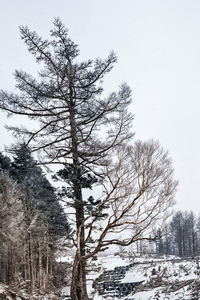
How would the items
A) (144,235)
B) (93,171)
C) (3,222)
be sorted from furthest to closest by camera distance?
1. (3,222)
2. (93,171)
3. (144,235)

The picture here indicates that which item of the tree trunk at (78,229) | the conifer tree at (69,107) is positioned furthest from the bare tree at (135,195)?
the conifer tree at (69,107)

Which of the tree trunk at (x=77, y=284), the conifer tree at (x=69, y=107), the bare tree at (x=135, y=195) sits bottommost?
the tree trunk at (x=77, y=284)

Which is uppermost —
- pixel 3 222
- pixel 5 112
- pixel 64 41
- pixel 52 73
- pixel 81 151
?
pixel 64 41

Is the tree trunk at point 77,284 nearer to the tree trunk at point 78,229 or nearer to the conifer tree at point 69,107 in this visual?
the tree trunk at point 78,229

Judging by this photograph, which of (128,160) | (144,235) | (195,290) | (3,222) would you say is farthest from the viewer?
(3,222)

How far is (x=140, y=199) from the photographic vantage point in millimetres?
6797

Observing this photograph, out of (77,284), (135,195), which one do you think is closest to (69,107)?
(135,195)

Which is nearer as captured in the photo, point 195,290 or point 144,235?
point 144,235

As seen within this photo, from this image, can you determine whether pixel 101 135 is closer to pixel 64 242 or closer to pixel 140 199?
pixel 140 199

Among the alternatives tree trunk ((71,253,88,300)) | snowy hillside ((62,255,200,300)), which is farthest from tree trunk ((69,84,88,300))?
snowy hillside ((62,255,200,300))

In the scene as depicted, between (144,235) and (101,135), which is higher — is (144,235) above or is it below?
below

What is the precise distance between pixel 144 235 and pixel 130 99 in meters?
4.13

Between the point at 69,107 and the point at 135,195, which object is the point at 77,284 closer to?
the point at 135,195

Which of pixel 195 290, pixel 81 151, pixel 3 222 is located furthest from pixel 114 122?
pixel 3 222
